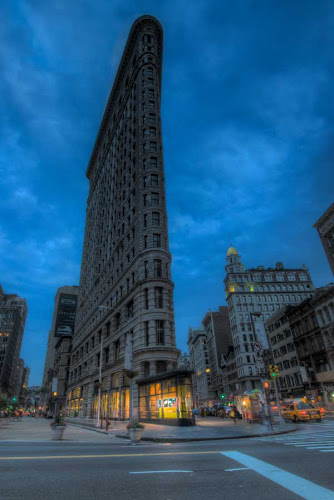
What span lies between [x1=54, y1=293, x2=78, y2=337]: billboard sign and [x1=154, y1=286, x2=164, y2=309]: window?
278ft

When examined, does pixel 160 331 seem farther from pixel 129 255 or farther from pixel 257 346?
pixel 129 255

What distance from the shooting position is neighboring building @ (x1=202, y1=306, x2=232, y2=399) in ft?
372

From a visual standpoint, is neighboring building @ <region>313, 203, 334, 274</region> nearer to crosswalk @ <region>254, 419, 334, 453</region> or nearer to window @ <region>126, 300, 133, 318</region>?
window @ <region>126, 300, 133, 318</region>

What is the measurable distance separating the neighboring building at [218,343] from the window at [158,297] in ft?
263

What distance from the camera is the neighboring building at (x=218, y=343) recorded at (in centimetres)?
11344

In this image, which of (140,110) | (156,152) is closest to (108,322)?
(156,152)

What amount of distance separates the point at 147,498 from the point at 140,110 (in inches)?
2252

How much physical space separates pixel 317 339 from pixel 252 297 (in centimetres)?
3871

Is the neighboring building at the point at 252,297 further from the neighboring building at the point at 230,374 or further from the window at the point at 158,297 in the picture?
the window at the point at 158,297

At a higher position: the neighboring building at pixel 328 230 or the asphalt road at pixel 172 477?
the neighboring building at pixel 328 230

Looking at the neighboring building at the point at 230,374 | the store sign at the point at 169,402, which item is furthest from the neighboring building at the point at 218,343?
the store sign at the point at 169,402

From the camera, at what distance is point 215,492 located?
583 centimetres

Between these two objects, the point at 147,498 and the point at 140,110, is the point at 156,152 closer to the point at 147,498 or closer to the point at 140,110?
the point at 140,110

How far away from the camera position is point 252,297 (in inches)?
3745
